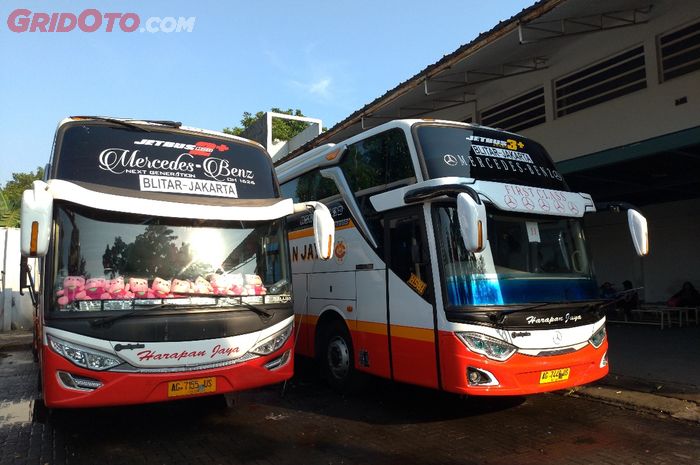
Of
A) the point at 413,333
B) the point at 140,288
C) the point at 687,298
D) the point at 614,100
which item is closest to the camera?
the point at 140,288

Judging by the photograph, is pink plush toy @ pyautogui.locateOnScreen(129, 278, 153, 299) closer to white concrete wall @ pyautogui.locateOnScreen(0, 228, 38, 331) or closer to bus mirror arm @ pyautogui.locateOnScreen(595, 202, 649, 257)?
bus mirror arm @ pyautogui.locateOnScreen(595, 202, 649, 257)

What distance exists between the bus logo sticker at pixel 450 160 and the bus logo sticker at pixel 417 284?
1303mm

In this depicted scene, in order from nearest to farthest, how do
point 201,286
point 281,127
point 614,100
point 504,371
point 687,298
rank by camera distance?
point 504,371
point 201,286
point 614,100
point 687,298
point 281,127

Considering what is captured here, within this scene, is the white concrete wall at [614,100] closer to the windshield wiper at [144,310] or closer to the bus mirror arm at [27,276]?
the windshield wiper at [144,310]

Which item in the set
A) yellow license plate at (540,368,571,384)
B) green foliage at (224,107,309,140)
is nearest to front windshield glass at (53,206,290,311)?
yellow license plate at (540,368,571,384)

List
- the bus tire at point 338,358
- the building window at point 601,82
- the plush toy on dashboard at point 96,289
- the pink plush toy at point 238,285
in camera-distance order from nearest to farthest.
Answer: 1. the plush toy on dashboard at point 96,289
2. the pink plush toy at point 238,285
3. the bus tire at point 338,358
4. the building window at point 601,82

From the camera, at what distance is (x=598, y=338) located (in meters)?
6.05

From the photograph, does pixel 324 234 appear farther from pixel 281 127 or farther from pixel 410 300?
pixel 281 127

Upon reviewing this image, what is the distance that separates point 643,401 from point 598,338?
1.19 m

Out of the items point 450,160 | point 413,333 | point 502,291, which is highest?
point 450,160

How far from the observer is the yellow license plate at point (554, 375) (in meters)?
5.53

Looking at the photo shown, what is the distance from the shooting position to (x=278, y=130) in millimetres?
33500

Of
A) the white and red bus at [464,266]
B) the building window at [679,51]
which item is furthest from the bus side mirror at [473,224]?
the building window at [679,51]

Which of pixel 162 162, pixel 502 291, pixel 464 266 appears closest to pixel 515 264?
pixel 502 291
